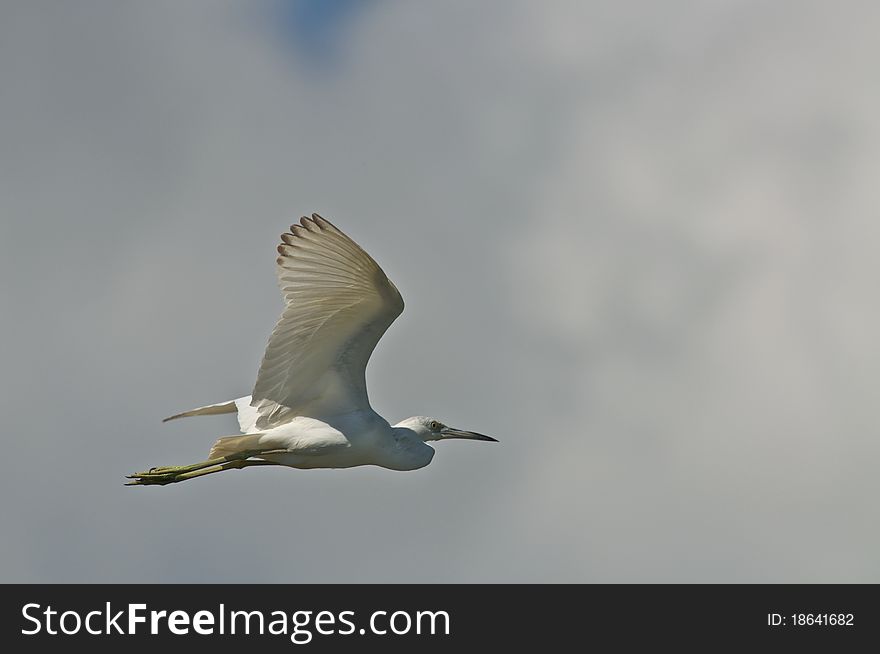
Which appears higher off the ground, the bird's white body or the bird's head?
the bird's head

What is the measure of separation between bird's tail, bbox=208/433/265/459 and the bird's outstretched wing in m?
0.60

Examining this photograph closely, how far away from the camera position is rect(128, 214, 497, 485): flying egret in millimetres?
15523

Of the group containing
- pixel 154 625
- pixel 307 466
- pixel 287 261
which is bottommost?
pixel 154 625

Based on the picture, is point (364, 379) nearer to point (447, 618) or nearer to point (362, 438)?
point (362, 438)

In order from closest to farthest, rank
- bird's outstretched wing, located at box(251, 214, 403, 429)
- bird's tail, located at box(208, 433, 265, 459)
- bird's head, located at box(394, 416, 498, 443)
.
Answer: bird's outstretched wing, located at box(251, 214, 403, 429) < bird's tail, located at box(208, 433, 265, 459) < bird's head, located at box(394, 416, 498, 443)

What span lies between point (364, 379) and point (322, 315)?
4.31ft

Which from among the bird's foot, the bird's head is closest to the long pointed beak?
the bird's head

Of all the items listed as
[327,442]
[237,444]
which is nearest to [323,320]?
[327,442]

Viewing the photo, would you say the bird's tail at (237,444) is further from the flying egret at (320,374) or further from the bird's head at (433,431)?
the bird's head at (433,431)

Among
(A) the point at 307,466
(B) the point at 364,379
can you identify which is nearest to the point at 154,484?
(A) the point at 307,466

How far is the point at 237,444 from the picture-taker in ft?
53.4

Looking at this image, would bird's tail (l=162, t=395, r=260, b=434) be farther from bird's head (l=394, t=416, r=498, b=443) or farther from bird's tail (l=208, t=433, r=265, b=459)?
bird's head (l=394, t=416, r=498, b=443)

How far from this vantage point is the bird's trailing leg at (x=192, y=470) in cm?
1669

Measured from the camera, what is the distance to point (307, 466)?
16625 millimetres
